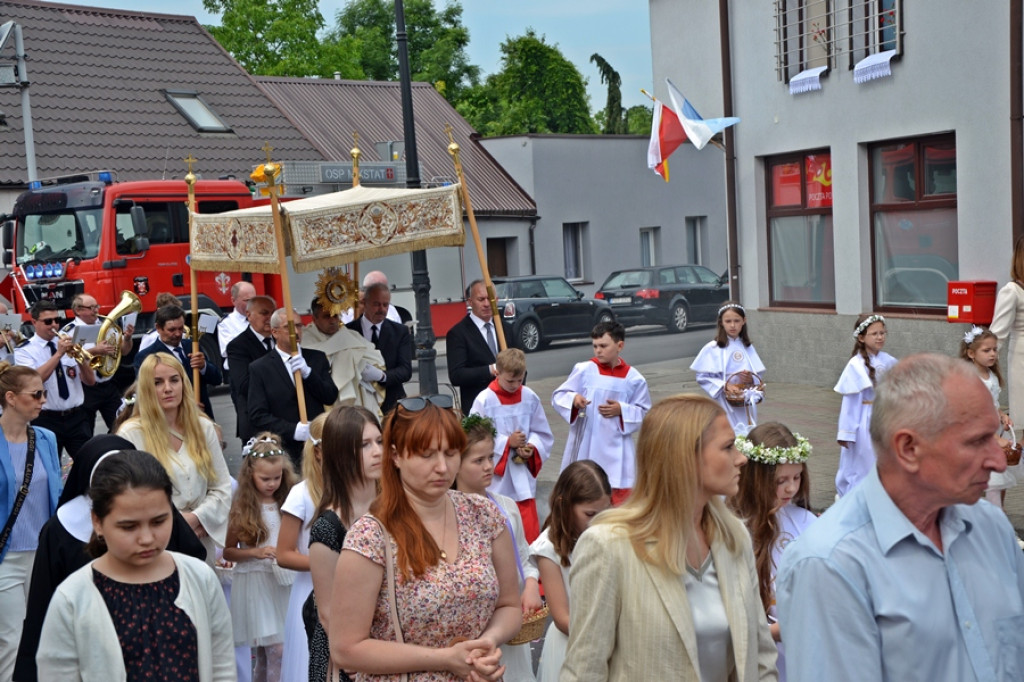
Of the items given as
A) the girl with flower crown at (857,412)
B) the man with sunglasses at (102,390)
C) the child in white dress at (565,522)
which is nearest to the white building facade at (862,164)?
the girl with flower crown at (857,412)

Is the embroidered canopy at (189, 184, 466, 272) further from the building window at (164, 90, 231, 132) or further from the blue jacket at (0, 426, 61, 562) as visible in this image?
the building window at (164, 90, 231, 132)

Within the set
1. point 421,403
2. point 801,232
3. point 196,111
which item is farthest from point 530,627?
point 196,111

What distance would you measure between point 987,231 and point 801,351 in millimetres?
3783

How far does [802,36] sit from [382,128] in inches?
815

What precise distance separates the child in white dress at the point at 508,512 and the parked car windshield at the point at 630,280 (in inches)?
951

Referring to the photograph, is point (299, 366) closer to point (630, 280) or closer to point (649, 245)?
point (630, 280)

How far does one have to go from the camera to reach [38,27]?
96.2 feet

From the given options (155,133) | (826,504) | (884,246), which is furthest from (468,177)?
(826,504)

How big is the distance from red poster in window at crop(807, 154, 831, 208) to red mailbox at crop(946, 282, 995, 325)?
10.6ft

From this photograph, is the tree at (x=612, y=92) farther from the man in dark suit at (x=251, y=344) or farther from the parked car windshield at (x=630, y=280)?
the man in dark suit at (x=251, y=344)

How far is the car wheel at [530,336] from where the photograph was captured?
27.4m

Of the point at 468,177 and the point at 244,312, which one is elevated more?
the point at 468,177

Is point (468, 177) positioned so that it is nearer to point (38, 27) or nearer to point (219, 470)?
point (38, 27)

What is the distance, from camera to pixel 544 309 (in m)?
→ 27.9
